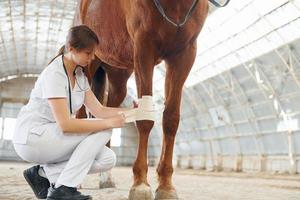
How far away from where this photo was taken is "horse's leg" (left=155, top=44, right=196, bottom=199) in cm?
510

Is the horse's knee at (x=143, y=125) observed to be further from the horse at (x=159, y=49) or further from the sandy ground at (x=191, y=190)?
the sandy ground at (x=191, y=190)

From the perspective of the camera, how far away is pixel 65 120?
3.54 meters

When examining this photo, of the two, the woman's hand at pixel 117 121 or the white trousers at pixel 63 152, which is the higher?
the woman's hand at pixel 117 121

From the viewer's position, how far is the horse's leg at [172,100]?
A: 5.10m

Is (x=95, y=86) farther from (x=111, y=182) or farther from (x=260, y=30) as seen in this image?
(x=260, y=30)

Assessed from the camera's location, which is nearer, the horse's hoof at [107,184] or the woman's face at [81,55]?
the woman's face at [81,55]

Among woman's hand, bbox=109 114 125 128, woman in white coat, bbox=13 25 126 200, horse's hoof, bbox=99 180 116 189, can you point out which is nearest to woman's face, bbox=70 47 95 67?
woman in white coat, bbox=13 25 126 200

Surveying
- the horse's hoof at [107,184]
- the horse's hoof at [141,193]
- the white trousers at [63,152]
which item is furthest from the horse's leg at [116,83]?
the white trousers at [63,152]

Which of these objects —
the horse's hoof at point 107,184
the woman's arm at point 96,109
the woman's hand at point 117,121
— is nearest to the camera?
the woman's hand at point 117,121

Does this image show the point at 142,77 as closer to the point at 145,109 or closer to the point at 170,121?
the point at 145,109

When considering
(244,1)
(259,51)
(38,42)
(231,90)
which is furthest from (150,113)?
(38,42)

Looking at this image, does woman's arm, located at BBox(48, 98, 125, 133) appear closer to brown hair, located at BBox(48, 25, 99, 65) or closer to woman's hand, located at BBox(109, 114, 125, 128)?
woman's hand, located at BBox(109, 114, 125, 128)

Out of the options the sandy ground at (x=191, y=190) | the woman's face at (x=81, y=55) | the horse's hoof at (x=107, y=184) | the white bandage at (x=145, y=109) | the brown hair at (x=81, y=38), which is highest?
the brown hair at (x=81, y=38)

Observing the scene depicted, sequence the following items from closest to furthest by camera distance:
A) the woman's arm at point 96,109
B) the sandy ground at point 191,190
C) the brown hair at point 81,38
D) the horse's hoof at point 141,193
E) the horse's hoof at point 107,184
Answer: the brown hair at point 81,38 → the woman's arm at point 96,109 → the horse's hoof at point 141,193 → the sandy ground at point 191,190 → the horse's hoof at point 107,184
